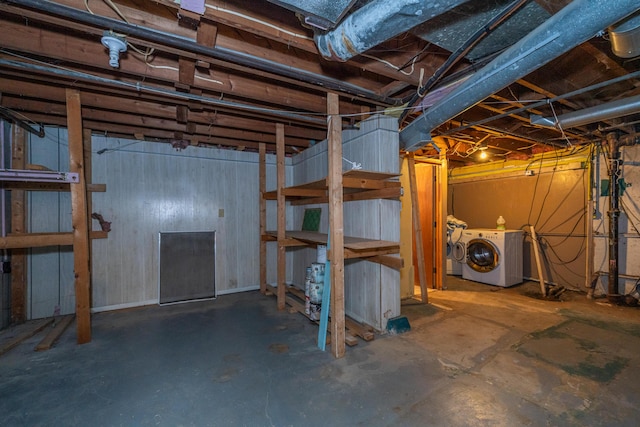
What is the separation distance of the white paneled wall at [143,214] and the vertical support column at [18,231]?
85 millimetres

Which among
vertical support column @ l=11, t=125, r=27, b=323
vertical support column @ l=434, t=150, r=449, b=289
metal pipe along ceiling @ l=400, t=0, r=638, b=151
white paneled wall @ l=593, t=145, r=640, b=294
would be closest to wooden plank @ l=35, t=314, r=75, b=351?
vertical support column @ l=11, t=125, r=27, b=323

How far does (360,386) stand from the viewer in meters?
2.00

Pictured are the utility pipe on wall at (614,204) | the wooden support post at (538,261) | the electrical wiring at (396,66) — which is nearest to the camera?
the electrical wiring at (396,66)

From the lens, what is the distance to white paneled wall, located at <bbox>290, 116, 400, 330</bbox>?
2871mm

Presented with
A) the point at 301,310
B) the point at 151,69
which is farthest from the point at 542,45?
the point at 301,310

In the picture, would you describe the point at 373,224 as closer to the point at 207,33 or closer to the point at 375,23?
the point at 375,23

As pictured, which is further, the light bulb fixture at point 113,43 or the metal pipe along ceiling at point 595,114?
the metal pipe along ceiling at point 595,114

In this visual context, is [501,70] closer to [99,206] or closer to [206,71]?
[206,71]

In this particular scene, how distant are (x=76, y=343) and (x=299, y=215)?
3.11m

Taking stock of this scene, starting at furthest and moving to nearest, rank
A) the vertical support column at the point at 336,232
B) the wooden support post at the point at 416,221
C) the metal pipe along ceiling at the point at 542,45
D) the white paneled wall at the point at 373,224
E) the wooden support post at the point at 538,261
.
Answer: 1. the wooden support post at the point at 538,261
2. the wooden support post at the point at 416,221
3. the white paneled wall at the point at 373,224
4. the vertical support column at the point at 336,232
5. the metal pipe along ceiling at the point at 542,45

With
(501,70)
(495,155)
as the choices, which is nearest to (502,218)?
(495,155)

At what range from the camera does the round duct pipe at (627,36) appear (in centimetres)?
154

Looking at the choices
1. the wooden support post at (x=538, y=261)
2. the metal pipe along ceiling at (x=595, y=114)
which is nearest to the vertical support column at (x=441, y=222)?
the wooden support post at (x=538, y=261)

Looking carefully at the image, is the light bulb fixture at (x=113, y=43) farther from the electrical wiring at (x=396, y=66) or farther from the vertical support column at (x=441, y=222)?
the vertical support column at (x=441, y=222)
